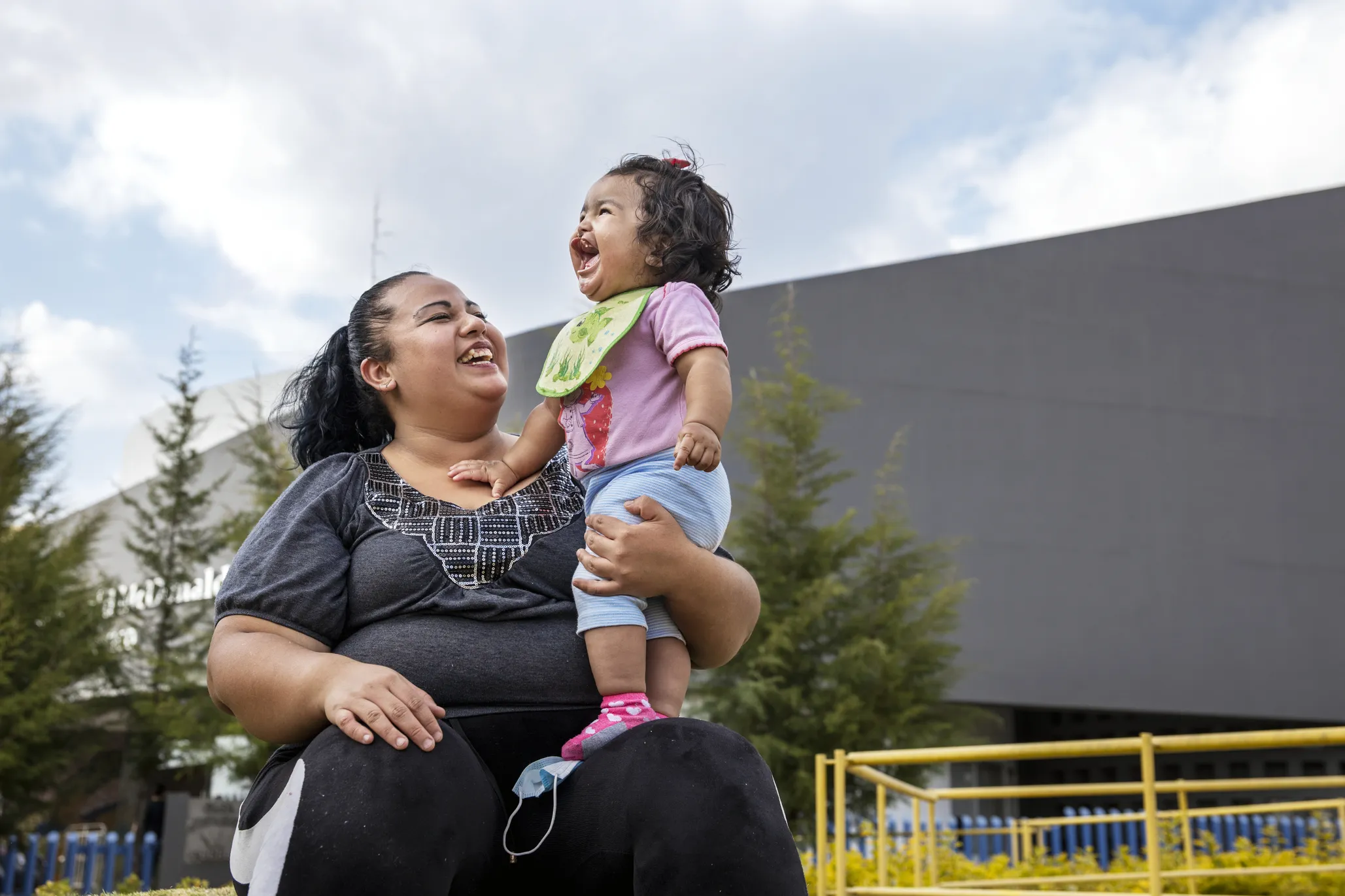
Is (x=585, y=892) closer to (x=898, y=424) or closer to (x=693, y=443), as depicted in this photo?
(x=693, y=443)

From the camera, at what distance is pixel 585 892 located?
1.59m

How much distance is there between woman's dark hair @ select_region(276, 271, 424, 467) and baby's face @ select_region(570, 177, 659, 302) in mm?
333

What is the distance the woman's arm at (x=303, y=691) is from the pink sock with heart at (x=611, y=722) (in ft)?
0.63

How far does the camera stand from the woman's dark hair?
229cm

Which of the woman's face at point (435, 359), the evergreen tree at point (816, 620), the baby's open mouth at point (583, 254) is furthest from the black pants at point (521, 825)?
the evergreen tree at point (816, 620)

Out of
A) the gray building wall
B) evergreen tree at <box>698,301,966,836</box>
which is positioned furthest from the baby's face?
the gray building wall

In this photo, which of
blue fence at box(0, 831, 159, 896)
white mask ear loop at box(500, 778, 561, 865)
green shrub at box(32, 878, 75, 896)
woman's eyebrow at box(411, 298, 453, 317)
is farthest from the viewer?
blue fence at box(0, 831, 159, 896)

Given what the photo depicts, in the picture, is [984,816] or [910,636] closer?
[910,636]

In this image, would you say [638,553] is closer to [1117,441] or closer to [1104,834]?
[1104,834]

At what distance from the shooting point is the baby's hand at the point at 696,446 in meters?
1.87

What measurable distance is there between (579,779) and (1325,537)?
59.5 feet

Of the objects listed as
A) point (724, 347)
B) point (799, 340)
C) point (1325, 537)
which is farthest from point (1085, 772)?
point (724, 347)

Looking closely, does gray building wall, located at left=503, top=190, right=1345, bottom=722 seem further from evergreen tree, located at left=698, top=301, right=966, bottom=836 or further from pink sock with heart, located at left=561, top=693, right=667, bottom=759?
pink sock with heart, located at left=561, top=693, right=667, bottom=759

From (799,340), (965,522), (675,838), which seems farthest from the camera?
(965,522)
